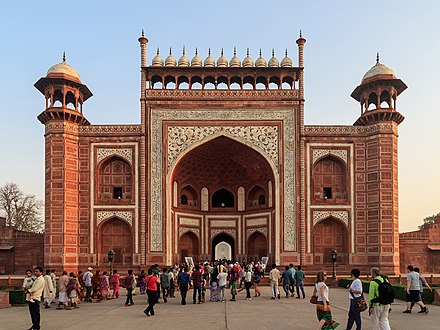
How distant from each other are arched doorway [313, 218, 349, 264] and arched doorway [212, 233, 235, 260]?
589 centimetres

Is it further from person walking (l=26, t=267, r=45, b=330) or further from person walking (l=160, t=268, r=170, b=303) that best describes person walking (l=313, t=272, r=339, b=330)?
person walking (l=160, t=268, r=170, b=303)

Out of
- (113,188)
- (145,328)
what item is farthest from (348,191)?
(145,328)

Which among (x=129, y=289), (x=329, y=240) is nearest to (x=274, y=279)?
(x=129, y=289)

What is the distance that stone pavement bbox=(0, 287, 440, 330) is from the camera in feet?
38.1

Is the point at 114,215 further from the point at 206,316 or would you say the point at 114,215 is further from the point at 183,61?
the point at 206,316

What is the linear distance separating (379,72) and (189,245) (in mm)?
14132

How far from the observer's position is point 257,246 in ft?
108

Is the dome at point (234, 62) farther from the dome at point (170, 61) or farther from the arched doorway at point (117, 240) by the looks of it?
the arched doorway at point (117, 240)

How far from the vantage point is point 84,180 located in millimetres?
29453

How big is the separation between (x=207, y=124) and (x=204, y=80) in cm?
262

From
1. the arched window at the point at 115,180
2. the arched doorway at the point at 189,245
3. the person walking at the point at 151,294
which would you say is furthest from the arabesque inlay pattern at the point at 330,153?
the person walking at the point at 151,294

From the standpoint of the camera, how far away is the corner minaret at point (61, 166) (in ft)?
91.8

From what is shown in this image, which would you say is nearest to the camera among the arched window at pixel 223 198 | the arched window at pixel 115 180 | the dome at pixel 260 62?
the arched window at pixel 115 180

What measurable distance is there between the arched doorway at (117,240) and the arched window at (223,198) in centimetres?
637
